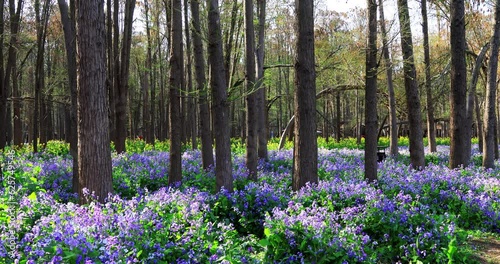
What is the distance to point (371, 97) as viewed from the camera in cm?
793

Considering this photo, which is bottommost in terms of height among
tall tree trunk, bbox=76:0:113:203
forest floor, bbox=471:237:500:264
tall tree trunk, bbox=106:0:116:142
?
forest floor, bbox=471:237:500:264

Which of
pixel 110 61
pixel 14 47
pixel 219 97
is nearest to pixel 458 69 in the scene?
pixel 219 97

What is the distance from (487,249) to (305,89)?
11.3 ft

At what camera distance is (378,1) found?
318 inches

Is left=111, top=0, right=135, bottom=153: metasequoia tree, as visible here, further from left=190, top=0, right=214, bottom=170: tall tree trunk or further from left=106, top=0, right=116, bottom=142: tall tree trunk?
left=190, top=0, right=214, bottom=170: tall tree trunk

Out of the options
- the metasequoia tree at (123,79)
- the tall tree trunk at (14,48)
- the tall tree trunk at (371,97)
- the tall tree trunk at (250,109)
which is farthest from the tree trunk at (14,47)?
the tall tree trunk at (371,97)

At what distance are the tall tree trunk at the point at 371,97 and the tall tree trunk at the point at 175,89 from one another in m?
3.55

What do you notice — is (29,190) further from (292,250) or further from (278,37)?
(278,37)

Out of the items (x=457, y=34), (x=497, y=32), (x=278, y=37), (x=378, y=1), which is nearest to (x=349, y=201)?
(x=378, y=1)

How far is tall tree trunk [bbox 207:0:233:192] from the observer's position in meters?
6.70

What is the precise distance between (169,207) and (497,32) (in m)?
10.6

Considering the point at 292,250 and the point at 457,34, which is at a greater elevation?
the point at 457,34

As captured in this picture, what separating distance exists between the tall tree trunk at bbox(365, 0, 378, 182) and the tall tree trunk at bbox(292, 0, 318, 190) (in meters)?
1.72

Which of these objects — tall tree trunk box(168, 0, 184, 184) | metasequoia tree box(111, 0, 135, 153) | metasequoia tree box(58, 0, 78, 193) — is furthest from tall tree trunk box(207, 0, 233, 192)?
metasequoia tree box(111, 0, 135, 153)
